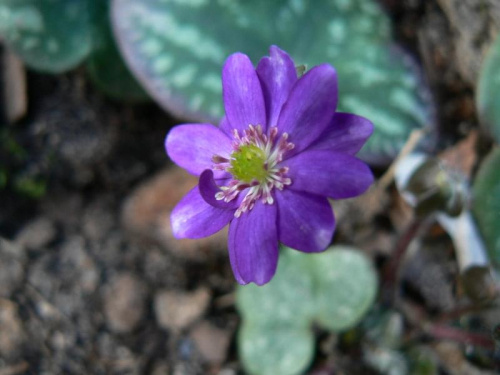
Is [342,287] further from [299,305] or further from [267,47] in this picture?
[267,47]

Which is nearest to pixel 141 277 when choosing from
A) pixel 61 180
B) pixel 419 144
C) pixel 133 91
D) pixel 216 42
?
pixel 61 180

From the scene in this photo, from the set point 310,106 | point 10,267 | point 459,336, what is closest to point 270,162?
point 310,106

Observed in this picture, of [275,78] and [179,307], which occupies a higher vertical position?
[275,78]

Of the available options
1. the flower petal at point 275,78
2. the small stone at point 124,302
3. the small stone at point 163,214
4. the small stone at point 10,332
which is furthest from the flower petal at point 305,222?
the small stone at point 10,332

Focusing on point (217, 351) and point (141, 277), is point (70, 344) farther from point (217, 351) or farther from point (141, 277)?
point (217, 351)

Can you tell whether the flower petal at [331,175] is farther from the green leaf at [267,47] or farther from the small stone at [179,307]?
the small stone at [179,307]

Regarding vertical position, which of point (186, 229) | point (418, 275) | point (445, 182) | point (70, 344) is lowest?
point (70, 344)
